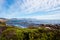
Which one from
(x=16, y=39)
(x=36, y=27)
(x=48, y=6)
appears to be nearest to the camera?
(x=16, y=39)

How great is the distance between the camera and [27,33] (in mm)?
2047

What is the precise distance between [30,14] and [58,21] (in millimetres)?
543

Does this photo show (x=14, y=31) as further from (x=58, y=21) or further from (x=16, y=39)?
(x=58, y=21)

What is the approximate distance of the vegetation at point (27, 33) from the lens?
78.1 inches

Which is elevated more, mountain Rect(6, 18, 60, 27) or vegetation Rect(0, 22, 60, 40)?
mountain Rect(6, 18, 60, 27)

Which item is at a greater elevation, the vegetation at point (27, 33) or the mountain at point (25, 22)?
the mountain at point (25, 22)

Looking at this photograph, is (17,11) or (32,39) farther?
(17,11)

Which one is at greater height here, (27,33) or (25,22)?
(25,22)

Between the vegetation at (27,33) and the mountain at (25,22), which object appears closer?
the vegetation at (27,33)

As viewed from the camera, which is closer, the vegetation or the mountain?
the vegetation

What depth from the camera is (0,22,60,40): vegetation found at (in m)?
1.98

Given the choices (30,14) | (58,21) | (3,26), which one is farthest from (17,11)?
(58,21)

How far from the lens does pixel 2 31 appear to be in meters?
2.03

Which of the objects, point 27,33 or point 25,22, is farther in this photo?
point 25,22
